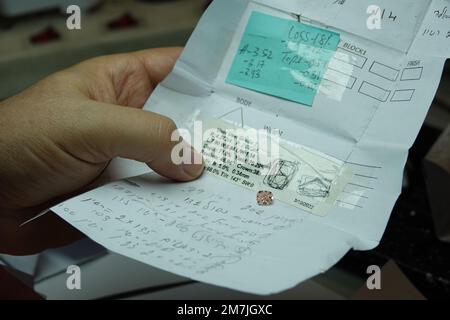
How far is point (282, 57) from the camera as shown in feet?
1.66

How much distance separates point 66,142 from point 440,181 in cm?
40

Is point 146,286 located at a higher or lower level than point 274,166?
lower

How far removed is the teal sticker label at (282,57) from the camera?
19.4 inches

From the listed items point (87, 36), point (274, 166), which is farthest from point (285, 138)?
point (87, 36)

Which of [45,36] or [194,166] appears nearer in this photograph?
[194,166]

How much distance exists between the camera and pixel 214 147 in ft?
1.65

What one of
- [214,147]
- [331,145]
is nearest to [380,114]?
[331,145]

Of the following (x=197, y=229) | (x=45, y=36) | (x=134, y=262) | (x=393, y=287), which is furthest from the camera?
(x=45, y=36)

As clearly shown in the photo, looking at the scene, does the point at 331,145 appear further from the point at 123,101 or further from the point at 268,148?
the point at 123,101

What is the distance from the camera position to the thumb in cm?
46

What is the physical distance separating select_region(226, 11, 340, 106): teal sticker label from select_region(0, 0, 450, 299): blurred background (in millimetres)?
178

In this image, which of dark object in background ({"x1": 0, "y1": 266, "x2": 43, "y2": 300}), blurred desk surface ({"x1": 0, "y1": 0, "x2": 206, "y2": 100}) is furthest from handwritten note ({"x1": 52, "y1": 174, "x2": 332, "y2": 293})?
blurred desk surface ({"x1": 0, "y1": 0, "x2": 206, "y2": 100})

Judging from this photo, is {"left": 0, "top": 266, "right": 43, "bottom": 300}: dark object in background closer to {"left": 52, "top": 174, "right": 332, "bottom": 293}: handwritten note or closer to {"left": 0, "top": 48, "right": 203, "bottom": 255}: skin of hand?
{"left": 0, "top": 48, "right": 203, "bottom": 255}: skin of hand

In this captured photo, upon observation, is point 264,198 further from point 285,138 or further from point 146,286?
point 146,286
